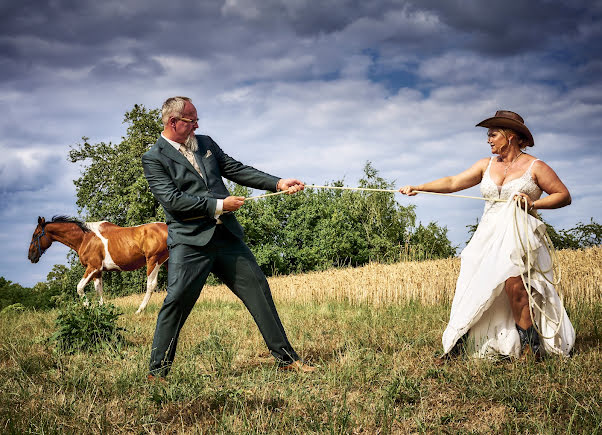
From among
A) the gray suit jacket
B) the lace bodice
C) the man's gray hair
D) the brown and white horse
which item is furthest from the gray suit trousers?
the brown and white horse

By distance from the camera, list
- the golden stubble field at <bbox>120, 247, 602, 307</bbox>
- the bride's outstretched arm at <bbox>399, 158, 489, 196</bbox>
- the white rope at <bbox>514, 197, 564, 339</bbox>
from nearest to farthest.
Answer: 1. the white rope at <bbox>514, 197, 564, 339</bbox>
2. the bride's outstretched arm at <bbox>399, 158, 489, 196</bbox>
3. the golden stubble field at <bbox>120, 247, 602, 307</bbox>

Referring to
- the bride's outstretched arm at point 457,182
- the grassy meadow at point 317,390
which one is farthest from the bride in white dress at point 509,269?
the grassy meadow at point 317,390

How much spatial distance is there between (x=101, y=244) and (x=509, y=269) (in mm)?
9527

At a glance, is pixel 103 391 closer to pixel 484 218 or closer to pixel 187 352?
pixel 187 352

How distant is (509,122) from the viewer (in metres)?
5.18

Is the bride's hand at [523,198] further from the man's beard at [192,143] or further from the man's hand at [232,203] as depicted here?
the man's beard at [192,143]

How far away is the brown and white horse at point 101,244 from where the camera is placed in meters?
11.5

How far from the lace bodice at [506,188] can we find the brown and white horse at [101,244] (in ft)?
27.8

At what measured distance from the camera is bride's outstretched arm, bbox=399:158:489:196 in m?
5.57

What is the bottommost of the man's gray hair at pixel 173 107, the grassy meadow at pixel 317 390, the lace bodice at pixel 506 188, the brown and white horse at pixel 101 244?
the grassy meadow at pixel 317 390

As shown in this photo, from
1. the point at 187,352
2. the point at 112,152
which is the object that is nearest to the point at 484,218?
the point at 187,352

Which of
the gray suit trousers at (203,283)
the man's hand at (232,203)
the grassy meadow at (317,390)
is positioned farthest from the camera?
the gray suit trousers at (203,283)

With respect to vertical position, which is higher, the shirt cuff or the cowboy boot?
the shirt cuff

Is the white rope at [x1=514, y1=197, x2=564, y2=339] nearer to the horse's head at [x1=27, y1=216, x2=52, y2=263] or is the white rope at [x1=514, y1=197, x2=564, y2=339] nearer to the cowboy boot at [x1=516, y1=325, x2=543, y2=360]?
the cowboy boot at [x1=516, y1=325, x2=543, y2=360]
